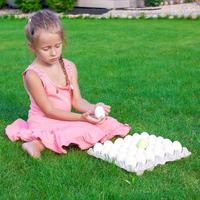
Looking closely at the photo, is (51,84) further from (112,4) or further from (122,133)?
(112,4)

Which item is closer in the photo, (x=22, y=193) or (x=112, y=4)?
(x=22, y=193)

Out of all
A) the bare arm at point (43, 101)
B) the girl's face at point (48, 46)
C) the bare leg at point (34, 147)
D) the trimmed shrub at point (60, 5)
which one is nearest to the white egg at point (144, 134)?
the bare arm at point (43, 101)

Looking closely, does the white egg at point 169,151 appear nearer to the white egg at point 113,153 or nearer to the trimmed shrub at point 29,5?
the white egg at point 113,153

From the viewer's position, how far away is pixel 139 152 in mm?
3896

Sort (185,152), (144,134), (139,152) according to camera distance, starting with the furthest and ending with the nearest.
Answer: (144,134)
(185,152)
(139,152)

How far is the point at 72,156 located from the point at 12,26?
9661mm

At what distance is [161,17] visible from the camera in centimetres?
1449

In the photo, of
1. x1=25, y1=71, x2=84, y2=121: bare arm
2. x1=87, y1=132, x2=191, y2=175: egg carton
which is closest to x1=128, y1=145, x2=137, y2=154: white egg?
x1=87, y1=132, x2=191, y2=175: egg carton

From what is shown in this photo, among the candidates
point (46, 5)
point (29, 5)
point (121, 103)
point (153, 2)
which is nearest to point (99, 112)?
point (121, 103)

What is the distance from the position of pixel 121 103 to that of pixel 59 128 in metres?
1.37

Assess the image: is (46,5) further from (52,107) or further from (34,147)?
(34,147)

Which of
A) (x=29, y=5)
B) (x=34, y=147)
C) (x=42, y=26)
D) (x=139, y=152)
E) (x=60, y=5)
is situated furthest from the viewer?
(x=29, y=5)

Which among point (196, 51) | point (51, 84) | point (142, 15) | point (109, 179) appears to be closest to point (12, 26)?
point (142, 15)

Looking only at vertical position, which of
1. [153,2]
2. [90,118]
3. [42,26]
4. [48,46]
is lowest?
[153,2]
